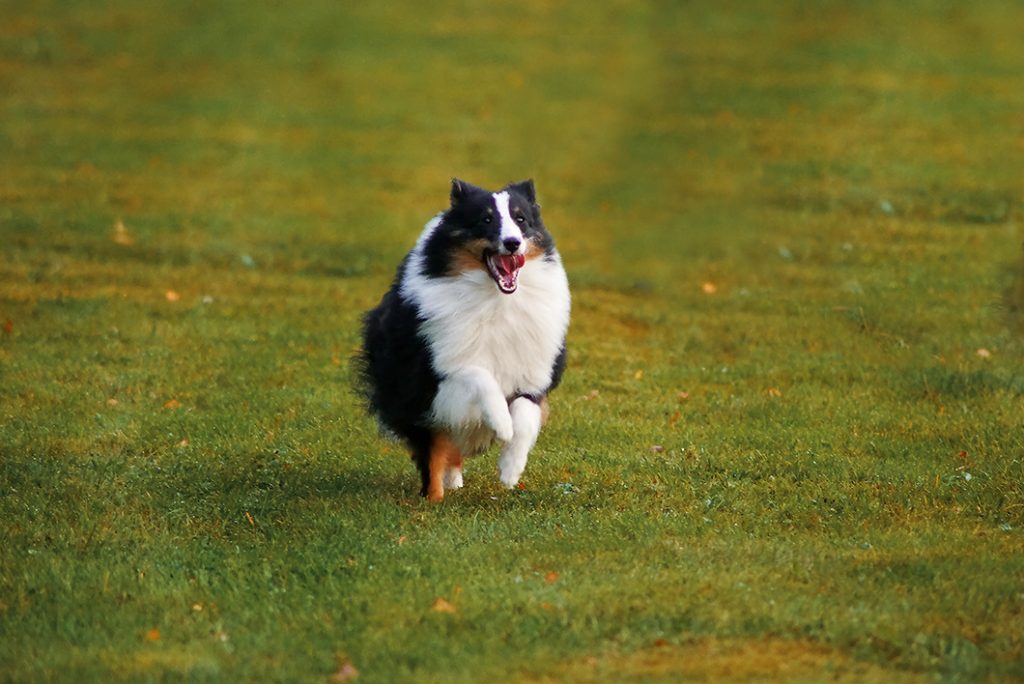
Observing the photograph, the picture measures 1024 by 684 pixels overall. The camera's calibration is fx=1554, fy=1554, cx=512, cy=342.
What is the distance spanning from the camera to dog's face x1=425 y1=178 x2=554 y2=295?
9133 millimetres

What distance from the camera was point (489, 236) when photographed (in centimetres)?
916

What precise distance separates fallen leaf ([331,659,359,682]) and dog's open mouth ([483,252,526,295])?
9.60ft

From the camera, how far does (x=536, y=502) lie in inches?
381

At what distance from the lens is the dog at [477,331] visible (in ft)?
30.3

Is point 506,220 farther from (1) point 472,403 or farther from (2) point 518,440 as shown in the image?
(2) point 518,440

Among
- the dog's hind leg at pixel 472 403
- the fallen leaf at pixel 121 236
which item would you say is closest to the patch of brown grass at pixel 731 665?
the dog's hind leg at pixel 472 403

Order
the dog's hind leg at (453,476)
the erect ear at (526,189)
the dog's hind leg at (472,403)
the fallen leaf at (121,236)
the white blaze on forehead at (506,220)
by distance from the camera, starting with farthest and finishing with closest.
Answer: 1. the fallen leaf at (121,236)
2. the dog's hind leg at (453,476)
3. the erect ear at (526,189)
4. the dog's hind leg at (472,403)
5. the white blaze on forehead at (506,220)

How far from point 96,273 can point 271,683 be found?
A: 11.5m

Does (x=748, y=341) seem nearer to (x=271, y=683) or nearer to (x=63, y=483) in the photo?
(x=63, y=483)

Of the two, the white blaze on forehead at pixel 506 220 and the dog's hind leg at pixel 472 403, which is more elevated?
the white blaze on forehead at pixel 506 220

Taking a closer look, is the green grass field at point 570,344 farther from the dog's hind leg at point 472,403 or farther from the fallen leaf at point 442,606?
the dog's hind leg at point 472,403

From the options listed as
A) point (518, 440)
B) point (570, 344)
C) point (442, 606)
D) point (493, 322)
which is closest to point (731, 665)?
point (442, 606)

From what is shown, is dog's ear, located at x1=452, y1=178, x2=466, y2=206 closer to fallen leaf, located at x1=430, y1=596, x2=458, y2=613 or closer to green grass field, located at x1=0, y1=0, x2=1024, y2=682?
green grass field, located at x1=0, y1=0, x2=1024, y2=682

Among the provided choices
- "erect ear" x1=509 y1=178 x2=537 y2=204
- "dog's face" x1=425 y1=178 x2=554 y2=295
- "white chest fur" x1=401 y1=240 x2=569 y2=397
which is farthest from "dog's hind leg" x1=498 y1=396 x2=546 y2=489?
"erect ear" x1=509 y1=178 x2=537 y2=204
